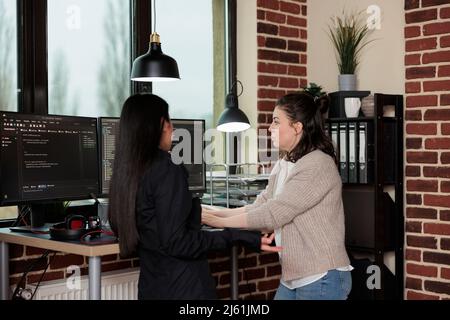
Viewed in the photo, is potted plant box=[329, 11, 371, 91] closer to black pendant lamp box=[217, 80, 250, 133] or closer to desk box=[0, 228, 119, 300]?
black pendant lamp box=[217, 80, 250, 133]

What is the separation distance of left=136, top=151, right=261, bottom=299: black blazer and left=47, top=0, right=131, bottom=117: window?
4.62 feet

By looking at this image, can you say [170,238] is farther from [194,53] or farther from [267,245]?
[194,53]

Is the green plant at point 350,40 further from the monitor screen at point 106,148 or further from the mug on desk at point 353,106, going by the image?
the monitor screen at point 106,148

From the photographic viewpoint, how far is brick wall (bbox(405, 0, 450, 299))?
12.0 ft

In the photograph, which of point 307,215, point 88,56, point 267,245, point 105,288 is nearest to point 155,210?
point 267,245

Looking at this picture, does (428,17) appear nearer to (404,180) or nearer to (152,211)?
(404,180)

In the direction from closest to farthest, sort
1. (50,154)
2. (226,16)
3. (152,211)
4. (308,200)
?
(152,211) < (308,200) < (50,154) < (226,16)

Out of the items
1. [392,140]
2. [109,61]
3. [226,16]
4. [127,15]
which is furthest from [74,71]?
[392,140]

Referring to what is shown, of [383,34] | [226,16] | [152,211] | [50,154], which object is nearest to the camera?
[152,211]

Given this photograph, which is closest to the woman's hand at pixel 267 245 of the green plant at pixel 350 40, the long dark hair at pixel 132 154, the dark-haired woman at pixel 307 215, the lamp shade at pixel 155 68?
the dark-haired woman at pixel 307 215

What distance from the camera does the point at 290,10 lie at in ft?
14.1

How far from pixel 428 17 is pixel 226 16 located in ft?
4.02

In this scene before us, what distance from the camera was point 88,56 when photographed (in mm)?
3461

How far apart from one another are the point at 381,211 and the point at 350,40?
1.04m
